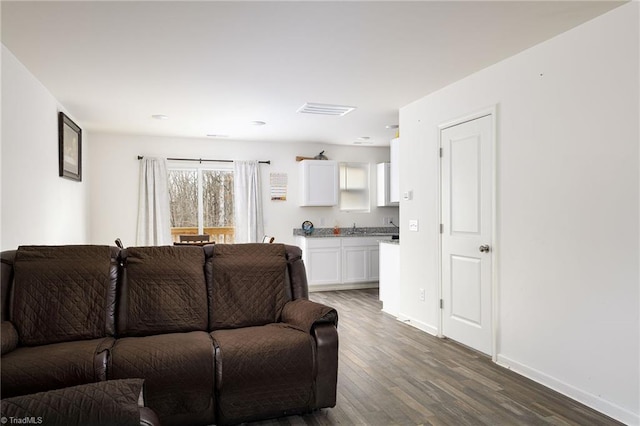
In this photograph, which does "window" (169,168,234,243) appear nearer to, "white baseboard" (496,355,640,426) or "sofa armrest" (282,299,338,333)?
"sofa armrest" (282,299,338,333)

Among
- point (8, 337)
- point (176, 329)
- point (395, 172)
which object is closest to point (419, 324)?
point (395, 172)

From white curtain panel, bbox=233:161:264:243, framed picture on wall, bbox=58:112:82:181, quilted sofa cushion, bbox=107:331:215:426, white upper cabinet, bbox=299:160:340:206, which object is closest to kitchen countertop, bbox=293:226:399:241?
white upper cabinet, bbox=299:160:340:206

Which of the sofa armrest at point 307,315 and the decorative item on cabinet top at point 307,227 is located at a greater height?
the decorative item on cabinet top at point 307,227

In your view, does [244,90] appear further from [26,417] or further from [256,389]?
[26,417]

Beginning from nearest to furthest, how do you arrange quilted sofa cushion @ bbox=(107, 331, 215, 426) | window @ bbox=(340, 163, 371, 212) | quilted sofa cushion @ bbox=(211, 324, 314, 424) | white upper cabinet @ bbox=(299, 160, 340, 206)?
1. quilted sofa cushion @ bbox=(107, 331, 215, 426)
2. quilted sofa cushion @ bbox=(211, 324, 314, 424)
3. white upper cabinet @ bbox=(299, 160, 340, 206)
4. window @ bbox=(340, 163, 371, 212)

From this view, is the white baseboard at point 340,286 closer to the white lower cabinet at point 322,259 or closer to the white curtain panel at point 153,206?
the white lower cabinet at point 322,259

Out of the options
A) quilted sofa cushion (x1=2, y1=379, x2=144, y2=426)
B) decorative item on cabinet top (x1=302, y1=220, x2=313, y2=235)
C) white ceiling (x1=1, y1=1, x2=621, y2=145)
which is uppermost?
white ceiling (x1=1, y1=1, x2=621, y2=145)

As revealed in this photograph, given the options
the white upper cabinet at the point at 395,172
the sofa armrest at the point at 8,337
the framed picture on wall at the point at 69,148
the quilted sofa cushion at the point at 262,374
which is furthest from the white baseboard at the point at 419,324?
the framed picture on wall at the point at 69,148

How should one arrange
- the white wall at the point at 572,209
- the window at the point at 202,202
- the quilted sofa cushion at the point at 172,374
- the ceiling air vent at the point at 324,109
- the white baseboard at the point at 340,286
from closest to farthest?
the quilted sofa cushion at the point at 172,374
the white wall at the point at 572,209
the ceiling air vent at the point at 324,109
the window at the point at 202,202
the white baseboard at the point at 340,286

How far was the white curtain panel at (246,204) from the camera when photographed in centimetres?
682

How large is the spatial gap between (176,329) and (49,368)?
77 centimetres

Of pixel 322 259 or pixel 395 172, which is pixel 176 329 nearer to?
pixel 395 172

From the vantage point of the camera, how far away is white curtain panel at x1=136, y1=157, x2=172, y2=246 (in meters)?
6.28

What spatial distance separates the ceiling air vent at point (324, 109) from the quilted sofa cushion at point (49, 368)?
3.26m
